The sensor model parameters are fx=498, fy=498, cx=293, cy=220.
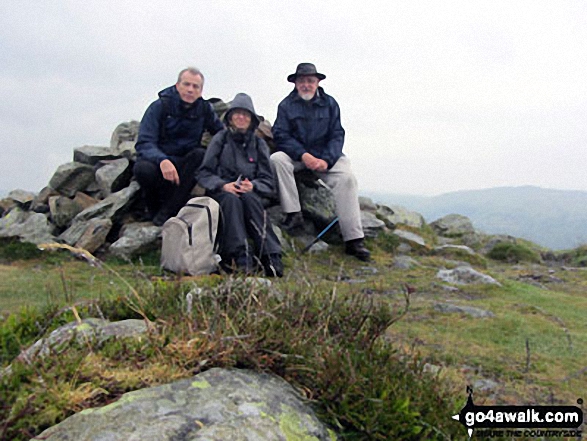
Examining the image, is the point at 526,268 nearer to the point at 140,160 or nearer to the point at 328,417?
the point at 140,160

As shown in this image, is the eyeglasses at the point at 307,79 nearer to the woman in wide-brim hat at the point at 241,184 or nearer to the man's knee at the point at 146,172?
the woman in wide-brim hat at the point at 241,184

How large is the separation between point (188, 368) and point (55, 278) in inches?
218

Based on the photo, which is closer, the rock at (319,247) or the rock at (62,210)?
the rock at (319,247)

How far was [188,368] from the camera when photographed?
2.82 meters

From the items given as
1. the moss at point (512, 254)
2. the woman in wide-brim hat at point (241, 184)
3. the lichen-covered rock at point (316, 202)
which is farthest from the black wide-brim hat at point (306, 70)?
the moss at point (512, 254)

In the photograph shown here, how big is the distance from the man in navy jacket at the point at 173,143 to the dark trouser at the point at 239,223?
1.23 metres

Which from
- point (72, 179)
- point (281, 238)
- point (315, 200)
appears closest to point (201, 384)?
point (281, 238)

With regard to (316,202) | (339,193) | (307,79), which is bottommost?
(316,202)

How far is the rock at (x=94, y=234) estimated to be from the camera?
8781 mm

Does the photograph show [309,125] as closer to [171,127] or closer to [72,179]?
[171,127]

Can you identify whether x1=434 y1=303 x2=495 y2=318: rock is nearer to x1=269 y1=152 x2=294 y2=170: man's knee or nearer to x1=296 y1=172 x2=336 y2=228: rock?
x1=269 y1=152 x2=294 y2=170: man's knee

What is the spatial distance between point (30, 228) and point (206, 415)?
8840 millimetres

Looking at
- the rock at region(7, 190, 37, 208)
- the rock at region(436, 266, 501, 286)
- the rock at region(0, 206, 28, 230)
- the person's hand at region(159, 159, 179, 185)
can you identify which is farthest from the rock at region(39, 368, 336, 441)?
the rock at region(7, 190, 37, 208)

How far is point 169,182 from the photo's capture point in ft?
29.4
